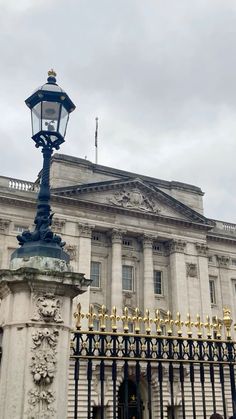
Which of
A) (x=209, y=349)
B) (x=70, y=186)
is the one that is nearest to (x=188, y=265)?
(x=70, y=186)

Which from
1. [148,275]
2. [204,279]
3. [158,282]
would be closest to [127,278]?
[148,275]

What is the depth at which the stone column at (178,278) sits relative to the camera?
40.3 m

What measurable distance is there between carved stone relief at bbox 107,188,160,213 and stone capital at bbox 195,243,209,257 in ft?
16.9

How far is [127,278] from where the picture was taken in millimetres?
41094

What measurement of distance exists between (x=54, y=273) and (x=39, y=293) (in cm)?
33

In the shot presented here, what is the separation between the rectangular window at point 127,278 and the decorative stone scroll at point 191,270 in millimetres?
5151

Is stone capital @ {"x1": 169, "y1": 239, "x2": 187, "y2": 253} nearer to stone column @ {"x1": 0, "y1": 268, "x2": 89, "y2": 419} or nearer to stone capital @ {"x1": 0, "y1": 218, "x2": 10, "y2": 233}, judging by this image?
stone capital @ {"x1": 0, "y1": 218, "x2": 10, "y2": 233}

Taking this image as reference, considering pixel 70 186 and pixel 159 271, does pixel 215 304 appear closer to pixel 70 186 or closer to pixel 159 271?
pixel 159 271

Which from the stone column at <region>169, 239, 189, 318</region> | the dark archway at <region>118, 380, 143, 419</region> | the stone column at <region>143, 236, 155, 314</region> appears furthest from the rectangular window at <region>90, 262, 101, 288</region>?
the dark archway at <region>118, 380, 143, 419</region>

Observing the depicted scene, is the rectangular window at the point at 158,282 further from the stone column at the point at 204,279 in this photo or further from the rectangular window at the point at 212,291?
the rectangular window at the point at 212,291

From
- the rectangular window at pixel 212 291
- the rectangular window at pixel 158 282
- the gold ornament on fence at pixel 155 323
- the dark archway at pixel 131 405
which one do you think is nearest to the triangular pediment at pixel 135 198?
the rectangular window at pixel 158 282

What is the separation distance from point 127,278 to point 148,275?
1.88 meters

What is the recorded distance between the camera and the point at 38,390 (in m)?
6.11

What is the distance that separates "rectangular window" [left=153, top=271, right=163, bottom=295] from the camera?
41906 millimetres
